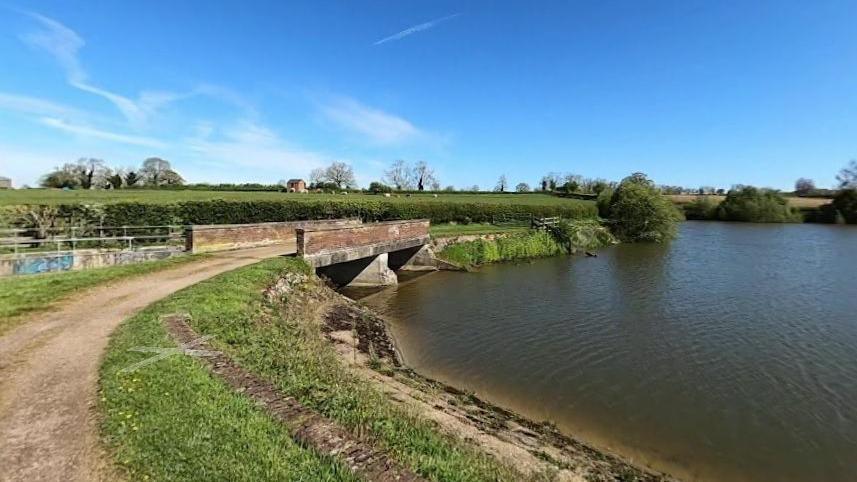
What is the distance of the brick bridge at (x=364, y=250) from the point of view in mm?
15164

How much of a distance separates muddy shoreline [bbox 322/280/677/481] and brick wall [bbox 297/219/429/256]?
16.9 feet

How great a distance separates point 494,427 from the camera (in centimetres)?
686

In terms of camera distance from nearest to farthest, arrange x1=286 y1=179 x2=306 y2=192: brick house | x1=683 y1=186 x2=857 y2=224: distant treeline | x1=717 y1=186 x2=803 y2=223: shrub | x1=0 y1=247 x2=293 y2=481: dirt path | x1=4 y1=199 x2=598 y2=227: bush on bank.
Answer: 1. x1=0 y1=247 x2=293 y2=481: dirt path
2. x1=4 y1=199 x2=598 y2=227: bush on bank
3. x1=683 y1=186 x2=857 y2=224: distant treeline
4. x1=717 y1=186 x2=803 y2=223: shrub
5. x1=286 y1=179 x2=306 y2=192: brick house

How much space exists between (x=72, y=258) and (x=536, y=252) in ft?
78.4

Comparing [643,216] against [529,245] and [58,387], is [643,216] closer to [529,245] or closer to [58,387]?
[529,245]

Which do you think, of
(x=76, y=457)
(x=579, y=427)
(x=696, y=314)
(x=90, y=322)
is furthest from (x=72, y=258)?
(x=696, y=314)

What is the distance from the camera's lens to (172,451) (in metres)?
3.94

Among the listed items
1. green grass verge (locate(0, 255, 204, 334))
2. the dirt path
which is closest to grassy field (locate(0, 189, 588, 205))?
green grass verge (locate(0, 255, 204, 334))

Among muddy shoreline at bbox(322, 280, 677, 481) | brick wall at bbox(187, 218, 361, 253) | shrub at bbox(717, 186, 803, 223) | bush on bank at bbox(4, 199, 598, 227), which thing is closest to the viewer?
muddy shoreline at bbox(322, 280, 677, 481)

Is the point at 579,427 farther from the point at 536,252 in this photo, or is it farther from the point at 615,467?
the point at 536,252

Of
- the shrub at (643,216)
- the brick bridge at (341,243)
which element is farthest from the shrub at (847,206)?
the brick bridge at (341,243)

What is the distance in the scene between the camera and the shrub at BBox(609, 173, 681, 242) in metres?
38.4

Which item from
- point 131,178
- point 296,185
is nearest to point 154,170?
point 131,178

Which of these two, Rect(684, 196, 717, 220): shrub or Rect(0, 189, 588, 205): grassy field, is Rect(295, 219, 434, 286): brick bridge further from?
Rect(684, 196, 717, 220): shrub
